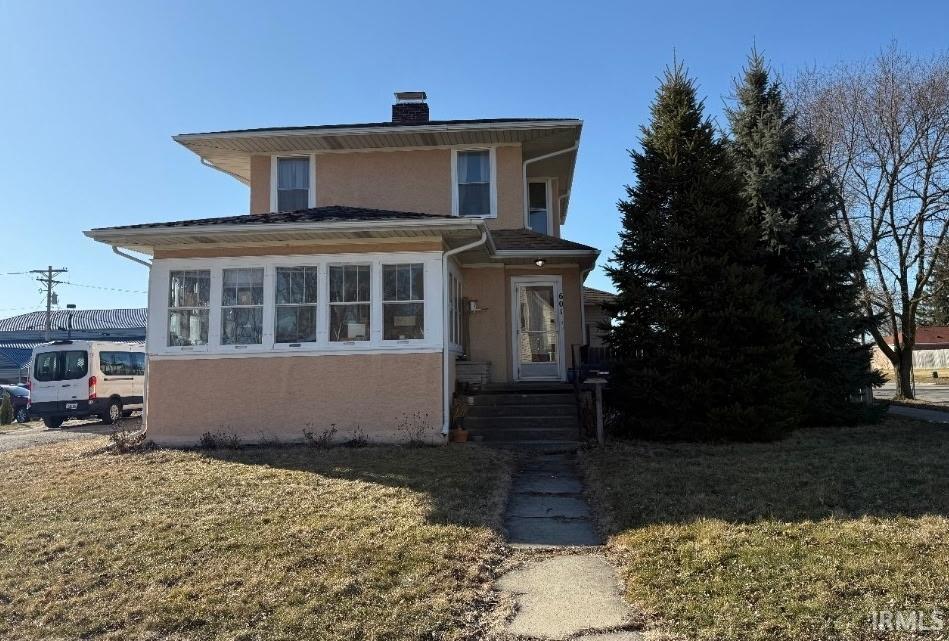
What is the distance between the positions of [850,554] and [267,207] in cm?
1274

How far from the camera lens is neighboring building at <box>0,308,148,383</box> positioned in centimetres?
4972

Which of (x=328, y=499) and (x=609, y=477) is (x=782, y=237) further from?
(x=328, y=499)

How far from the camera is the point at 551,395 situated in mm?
11914

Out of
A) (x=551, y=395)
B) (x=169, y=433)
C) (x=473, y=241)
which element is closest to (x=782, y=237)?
(x=551, y=395)

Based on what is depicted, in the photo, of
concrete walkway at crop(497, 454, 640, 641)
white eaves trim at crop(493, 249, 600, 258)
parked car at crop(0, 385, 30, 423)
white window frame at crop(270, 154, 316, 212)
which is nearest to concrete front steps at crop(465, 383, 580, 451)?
white eaves trim at crop(493, 249, 600, 258)

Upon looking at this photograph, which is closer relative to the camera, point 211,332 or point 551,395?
point 211,332

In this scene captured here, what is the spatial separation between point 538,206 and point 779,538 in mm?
11996

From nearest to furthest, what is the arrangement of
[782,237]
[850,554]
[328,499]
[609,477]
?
[850,554]
[328,499]
[609,477]
[782,237]

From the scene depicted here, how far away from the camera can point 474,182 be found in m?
14.0

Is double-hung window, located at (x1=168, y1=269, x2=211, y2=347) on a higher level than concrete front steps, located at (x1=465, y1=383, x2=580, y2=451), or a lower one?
higher

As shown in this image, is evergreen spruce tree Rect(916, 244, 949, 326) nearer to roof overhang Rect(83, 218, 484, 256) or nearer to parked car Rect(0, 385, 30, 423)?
roof overhang Rect(83, 218, 484, 256)

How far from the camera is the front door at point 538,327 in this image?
13.9m

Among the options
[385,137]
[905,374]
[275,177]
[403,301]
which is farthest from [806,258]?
[275,177]

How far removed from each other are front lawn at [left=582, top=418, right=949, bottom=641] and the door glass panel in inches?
205
